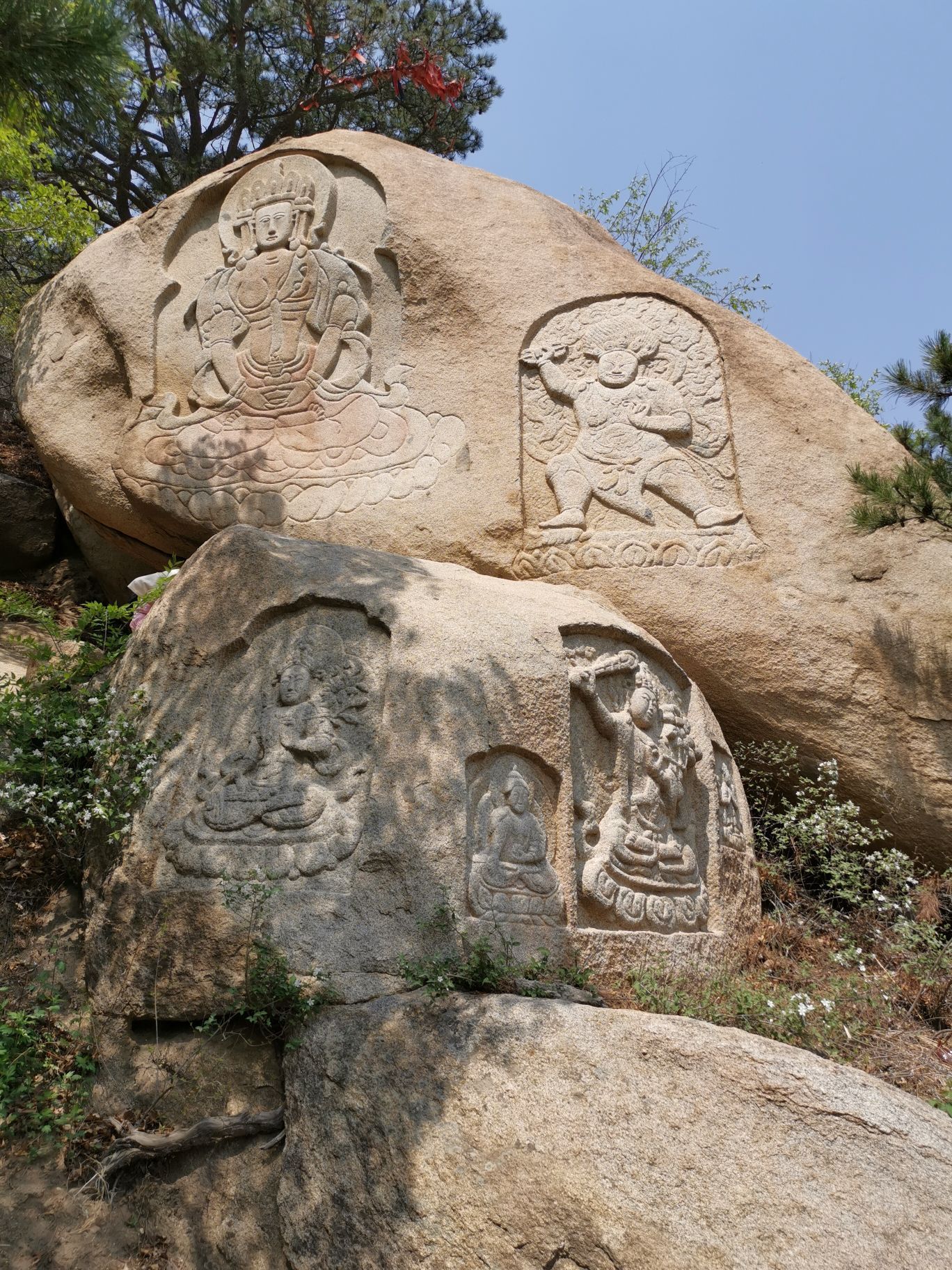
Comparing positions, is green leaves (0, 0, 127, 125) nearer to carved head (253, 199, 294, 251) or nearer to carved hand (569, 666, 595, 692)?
carved head (253, 199, 294, 251)

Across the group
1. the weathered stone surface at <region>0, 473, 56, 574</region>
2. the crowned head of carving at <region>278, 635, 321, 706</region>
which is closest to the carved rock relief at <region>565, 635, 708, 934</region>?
the crowned head of carving at <region>278, 635, 321, 706</region>

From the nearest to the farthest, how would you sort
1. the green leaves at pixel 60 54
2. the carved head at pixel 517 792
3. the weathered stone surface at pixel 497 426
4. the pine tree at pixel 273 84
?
the carved head at pixel 517 792 < the green leaves at pixel 60 54 < the weathered stone surface at pixel 497 426 < the pine tree at pixel 273 84

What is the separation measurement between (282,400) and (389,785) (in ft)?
13.2

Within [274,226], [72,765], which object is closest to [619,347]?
[274,226]

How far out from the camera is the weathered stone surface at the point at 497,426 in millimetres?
6348

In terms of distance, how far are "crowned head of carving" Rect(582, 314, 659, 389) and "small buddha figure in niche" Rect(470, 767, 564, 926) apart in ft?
11.7

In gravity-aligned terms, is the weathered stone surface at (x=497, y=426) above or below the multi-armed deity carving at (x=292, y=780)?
above

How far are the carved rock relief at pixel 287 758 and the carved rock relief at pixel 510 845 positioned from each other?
457 millimetres

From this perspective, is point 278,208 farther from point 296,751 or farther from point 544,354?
point 296,751

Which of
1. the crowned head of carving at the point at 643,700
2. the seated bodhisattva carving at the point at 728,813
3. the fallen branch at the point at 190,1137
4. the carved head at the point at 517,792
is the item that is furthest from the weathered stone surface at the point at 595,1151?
the seated bodhisattva carving at the point at 728,813

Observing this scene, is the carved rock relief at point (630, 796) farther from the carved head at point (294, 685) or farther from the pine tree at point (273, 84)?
the pine tree at point (273, 84)

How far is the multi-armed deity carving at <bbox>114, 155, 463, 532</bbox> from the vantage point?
23.4 feet

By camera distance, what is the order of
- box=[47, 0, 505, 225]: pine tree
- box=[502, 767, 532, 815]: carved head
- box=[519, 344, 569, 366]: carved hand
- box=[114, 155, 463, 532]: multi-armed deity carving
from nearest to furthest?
box=[502, 767, 532, 815]: carved head, box=[114, 155, 463, 532]: multi-armed deity carving, box=[519, 344, 569, 366]: carved hand, box=[47, 0, 505, 225]: pine tree

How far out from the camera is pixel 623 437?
6988 mm
